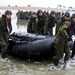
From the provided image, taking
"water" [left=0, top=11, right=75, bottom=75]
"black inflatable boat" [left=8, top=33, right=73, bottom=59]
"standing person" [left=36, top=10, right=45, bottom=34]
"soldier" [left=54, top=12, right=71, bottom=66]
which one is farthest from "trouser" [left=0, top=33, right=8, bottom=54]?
"standing person" [left=36, top=10, right=45, bottom=34]

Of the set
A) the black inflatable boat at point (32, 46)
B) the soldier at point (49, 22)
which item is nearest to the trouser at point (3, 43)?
the black inflatable boat at point (32, 46)

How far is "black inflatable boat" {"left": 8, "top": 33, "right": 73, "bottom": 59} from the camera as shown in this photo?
827 centimetres

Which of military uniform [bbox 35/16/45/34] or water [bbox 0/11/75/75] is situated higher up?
military uniform [bbox 35/16/45/34]

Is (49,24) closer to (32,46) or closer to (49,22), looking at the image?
(49,22)

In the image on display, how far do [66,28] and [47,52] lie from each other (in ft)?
3.49

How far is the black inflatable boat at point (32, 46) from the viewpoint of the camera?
8.27m

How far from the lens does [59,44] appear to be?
26.1 ft

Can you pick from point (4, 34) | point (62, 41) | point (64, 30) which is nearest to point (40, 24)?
point (4, 34)

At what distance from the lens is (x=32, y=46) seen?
329 inches

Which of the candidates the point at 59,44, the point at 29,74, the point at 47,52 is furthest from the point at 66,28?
the point at 29,74

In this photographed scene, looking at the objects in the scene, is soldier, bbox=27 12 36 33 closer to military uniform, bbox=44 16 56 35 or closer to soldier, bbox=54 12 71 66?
military uniform, bbox=44 16 56 35

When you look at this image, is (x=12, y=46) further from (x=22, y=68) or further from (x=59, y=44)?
(x=59, y=44)

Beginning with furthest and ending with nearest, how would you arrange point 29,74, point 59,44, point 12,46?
point 12,46 < point 59,44 < point 29,74

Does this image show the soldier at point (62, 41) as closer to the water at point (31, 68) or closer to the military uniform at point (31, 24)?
the water at point (31, 68)
